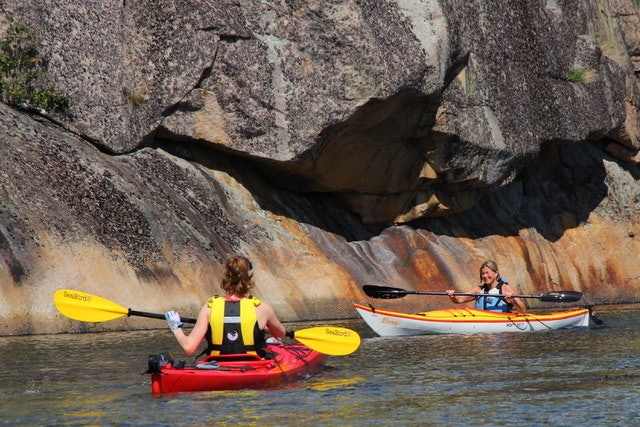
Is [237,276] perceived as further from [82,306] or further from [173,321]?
[82,306]

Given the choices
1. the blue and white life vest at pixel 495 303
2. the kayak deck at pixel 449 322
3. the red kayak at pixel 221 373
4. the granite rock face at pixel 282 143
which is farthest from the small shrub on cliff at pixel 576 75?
the red kayak at pixel 221 373

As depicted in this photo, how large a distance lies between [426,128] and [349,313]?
14.4 feet

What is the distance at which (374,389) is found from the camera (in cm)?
1142

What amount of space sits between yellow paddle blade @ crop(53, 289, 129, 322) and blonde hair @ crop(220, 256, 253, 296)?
2.34 metres

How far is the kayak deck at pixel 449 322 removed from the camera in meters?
17.8

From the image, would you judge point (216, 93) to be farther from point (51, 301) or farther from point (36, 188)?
point (51, 301)

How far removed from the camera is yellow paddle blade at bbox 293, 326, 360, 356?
41.5 feet

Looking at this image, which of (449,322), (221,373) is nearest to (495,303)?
(449,322)

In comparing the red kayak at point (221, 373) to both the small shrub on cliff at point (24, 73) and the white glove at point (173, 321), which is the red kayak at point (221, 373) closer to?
the white glove at point (173, 321)

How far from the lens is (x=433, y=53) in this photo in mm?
24234

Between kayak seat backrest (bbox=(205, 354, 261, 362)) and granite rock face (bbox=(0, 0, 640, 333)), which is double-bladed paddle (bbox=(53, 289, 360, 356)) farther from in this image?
granite rock face (bbox=(0, 0, 640, 333))

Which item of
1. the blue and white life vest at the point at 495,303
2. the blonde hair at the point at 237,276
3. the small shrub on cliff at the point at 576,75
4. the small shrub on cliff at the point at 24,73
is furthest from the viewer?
the small shrub on cliff at the point at 576,75

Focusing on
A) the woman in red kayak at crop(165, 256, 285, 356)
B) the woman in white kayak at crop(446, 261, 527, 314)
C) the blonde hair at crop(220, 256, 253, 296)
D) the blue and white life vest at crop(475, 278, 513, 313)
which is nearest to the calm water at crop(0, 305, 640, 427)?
the woman in red kayak at crop(165, 256, 285, 356)

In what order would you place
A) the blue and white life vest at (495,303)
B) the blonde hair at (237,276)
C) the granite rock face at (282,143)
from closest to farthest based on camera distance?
the blonde hair at (237,276) < the blue and white life vest at (495,303) < the granite rock face at (282,143)
